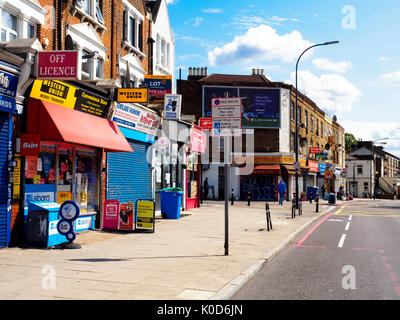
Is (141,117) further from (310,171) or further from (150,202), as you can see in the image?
(310,171)

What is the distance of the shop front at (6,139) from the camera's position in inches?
392

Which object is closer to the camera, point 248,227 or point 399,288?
point 399,288

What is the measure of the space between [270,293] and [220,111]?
15.7 ft

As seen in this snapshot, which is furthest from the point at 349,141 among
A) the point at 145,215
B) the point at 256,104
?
the point at 145,215

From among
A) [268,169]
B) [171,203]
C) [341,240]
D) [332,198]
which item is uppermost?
[268,169]

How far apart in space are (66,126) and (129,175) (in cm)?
618

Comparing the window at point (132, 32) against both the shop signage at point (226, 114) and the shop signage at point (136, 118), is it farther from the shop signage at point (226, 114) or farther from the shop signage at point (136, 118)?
the shop signage at point (226, 114)

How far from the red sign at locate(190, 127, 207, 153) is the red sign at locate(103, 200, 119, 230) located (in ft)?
36.3

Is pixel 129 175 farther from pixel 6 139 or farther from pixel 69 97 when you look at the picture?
pixel 6 139

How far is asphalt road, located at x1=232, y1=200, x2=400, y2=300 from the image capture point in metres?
6.50

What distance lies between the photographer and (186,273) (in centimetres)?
756

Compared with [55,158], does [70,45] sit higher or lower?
higher

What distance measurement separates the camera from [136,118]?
17.2 meters

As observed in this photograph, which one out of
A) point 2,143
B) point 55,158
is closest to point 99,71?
point 55,158
